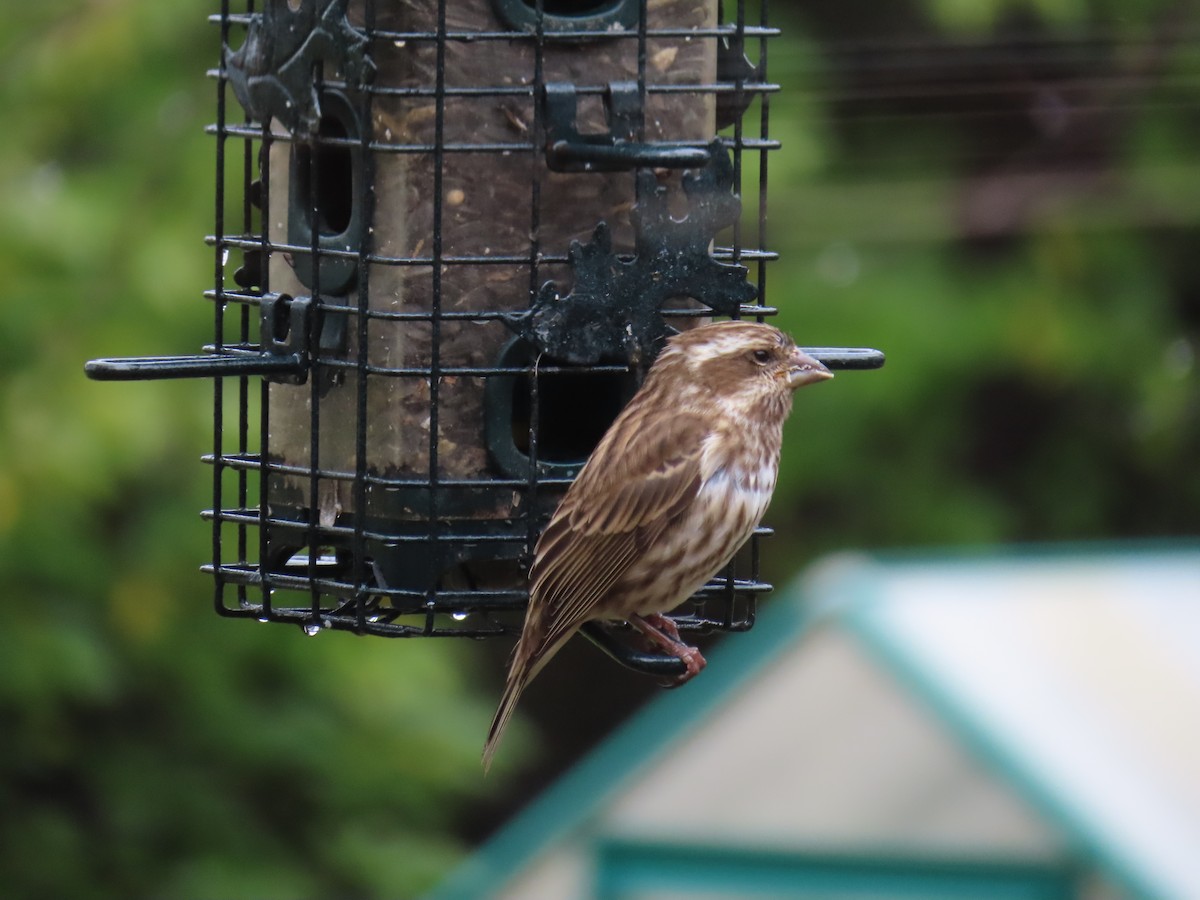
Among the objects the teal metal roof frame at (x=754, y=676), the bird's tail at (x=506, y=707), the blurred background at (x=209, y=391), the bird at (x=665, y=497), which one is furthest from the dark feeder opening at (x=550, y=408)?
the blurred background at (x=209, y=391)

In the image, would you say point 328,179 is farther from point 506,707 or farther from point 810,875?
point 810,875

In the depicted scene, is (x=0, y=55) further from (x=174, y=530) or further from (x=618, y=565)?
(x=618, y=565)

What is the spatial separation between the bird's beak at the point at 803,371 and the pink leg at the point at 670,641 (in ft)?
2.47

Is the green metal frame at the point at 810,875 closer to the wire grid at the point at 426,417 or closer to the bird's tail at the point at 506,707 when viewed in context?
the wire grid at the point at 426,417

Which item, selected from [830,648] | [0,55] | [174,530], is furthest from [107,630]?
[830,648]

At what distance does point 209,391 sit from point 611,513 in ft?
11.4

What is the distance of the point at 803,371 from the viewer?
584 cm

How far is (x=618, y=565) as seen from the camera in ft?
18.5

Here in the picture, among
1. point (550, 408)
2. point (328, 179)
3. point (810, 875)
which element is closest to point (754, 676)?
point (810, 875)

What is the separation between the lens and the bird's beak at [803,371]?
5805mm

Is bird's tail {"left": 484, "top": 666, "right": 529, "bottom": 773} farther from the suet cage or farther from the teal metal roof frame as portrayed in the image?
the teal metal roof frame

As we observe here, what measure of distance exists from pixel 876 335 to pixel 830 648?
121 inches

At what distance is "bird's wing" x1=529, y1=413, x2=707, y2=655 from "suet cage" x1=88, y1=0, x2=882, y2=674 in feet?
0.59

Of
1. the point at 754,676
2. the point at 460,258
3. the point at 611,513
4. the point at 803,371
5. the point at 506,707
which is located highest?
the point at 460,258
